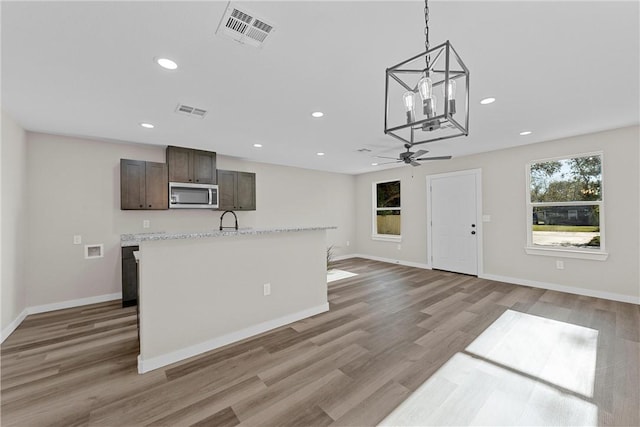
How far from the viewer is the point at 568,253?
13.9ft

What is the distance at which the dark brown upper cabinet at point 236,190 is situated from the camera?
16.1 ft

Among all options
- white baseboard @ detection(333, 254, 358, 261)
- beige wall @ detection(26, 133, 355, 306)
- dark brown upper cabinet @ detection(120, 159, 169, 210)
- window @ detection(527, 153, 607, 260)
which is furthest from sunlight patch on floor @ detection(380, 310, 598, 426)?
white baseboard @ detection(333, 254, 358, 261)

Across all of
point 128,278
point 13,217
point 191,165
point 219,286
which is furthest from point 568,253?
point 13,217

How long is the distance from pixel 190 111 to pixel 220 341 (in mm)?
2559

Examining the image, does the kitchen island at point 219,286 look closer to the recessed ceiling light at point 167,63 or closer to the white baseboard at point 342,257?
the recessed ceiling light at point 167,63

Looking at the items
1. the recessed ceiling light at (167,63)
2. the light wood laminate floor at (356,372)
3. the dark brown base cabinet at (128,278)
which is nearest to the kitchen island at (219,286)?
the light wood laminate floor at (356,372)

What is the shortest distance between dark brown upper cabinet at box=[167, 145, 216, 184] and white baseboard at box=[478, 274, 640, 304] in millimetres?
5663

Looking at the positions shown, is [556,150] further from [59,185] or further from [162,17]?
[59,185]

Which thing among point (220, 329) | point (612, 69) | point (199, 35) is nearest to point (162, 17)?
point (199, 35)

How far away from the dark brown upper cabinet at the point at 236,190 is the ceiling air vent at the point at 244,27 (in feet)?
11.2

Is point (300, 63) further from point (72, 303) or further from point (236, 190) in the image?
point (72, 303)

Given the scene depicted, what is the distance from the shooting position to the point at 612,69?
2.21 metres

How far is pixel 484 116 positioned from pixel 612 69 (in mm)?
1128

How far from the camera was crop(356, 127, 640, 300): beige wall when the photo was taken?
147 inches
